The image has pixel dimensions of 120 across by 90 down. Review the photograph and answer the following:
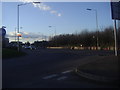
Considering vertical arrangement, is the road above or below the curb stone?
below

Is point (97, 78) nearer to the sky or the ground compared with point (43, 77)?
nearer to the sky

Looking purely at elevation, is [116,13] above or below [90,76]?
above

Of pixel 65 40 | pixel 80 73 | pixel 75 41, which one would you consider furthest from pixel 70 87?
pixel 65 40

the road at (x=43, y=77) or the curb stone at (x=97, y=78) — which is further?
the curb stone at (x=97, y=78)

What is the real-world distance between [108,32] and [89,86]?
217 ft

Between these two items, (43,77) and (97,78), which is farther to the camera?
(43,77)

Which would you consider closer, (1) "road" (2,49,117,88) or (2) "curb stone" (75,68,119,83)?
(1) "road" (2,49,117,88)

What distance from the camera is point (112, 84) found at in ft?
27.0

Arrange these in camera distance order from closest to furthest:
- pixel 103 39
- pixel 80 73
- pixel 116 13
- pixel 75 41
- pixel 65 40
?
1. pixel 80 73
2. pixel 116 13
3. pixel 103 39
4. pixel 75 41
5. pixel 65 40

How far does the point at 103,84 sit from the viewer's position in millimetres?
8234

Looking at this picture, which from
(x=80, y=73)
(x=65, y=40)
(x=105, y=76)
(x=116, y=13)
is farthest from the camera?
(x=65, y=40)

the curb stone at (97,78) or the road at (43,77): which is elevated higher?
the curb stone at (97,78)

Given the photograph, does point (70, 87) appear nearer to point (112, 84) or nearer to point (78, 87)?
point (78, 87)

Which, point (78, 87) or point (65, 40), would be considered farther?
point (65, 40)
